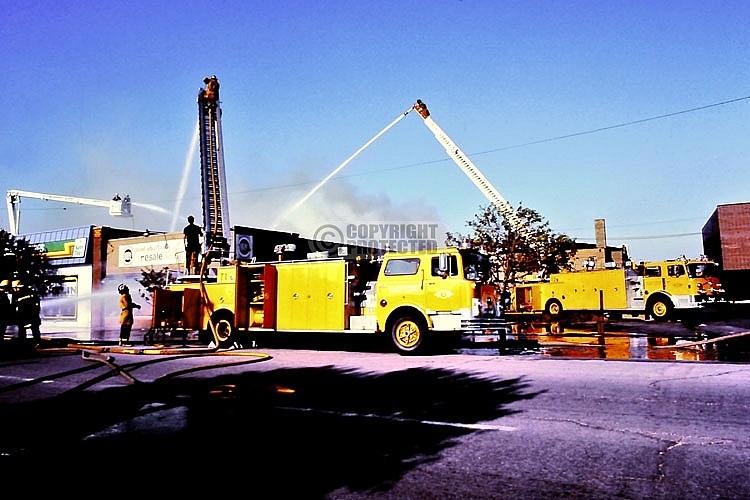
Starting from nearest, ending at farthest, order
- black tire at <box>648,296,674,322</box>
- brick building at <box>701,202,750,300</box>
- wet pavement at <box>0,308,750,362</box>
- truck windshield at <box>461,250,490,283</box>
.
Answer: wet pavement at <box>0,308,750,362</box> < truck windshield at <box>461,250,490,283</box> < black tire at <box>648,296,674,322</box> < brick building at <box>701,202,750,300</box>

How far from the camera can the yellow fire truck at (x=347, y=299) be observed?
12.6 m

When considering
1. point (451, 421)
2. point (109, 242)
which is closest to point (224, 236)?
point (451, 421)

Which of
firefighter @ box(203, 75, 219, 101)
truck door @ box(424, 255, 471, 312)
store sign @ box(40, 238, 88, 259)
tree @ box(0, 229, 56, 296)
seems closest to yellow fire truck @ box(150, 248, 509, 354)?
truck door @ box(424, 255, 471, 312)

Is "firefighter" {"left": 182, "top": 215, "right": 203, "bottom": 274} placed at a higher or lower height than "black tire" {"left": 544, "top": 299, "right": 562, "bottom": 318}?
higher

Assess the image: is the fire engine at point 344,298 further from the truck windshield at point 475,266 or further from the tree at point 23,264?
the tree at point 23,264

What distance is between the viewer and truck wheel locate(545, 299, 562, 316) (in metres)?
26.8

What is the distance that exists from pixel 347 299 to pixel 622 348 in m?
6.68

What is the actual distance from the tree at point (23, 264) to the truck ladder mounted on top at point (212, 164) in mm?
18149

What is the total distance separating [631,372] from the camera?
9359 mm

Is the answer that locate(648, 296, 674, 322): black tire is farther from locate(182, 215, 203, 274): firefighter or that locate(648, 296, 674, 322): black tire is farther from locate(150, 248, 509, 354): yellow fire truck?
locate(182, 215, 203, 274): firefighter

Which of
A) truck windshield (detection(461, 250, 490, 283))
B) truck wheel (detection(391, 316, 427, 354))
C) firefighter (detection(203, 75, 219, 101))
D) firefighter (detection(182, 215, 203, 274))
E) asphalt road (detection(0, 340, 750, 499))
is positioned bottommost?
asphalt road (detection(0, 340, 750, 499))

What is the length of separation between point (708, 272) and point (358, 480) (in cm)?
2257

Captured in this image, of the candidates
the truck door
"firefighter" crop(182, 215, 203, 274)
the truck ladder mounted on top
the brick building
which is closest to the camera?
the truck door

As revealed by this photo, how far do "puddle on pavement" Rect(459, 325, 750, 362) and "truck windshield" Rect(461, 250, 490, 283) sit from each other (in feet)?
5.87
